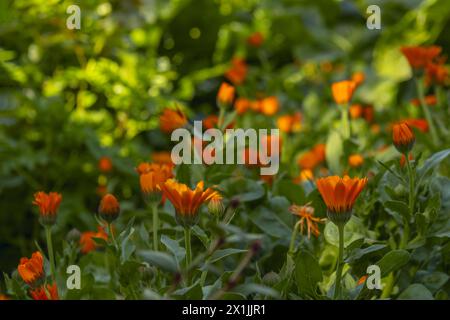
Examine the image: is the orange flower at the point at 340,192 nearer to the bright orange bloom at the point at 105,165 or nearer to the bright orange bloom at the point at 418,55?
the bright orange bloom at the point at 418,55

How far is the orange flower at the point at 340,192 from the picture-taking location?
879mm

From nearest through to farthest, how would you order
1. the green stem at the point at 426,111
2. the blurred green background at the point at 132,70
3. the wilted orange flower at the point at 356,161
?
the wilted orange flower at the point at 356,161
the green stem at the point at 426,111
the blurred green background at the point at 132,70

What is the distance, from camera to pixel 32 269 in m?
0.95

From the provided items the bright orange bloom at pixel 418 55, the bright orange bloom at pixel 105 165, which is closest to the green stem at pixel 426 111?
the bright orange bloom at pixel 418 55

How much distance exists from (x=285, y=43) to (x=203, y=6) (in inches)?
14.6

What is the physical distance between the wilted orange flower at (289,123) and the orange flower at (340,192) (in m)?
0.96

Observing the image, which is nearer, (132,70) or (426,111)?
(426,111)

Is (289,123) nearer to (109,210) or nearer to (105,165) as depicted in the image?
(105,165)

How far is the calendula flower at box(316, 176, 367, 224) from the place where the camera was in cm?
88

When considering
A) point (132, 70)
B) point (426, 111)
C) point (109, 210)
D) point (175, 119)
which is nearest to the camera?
point (109, 210)

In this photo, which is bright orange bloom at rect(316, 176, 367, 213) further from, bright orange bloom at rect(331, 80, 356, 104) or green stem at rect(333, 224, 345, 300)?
bright orange bloom at rect(331, 80, 356, 104)

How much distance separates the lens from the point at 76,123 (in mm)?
1963

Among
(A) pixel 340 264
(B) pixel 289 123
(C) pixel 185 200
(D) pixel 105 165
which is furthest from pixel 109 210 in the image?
(B) pixel 289 123
